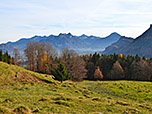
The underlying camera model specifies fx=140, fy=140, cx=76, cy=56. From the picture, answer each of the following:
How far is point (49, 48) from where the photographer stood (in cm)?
9800

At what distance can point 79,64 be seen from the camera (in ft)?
299

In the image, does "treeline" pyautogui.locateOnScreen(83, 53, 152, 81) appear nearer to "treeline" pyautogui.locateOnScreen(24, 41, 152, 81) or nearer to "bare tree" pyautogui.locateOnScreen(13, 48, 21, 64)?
"treeline" pyautogui.locateOnScreen(24, 41, 152, 81)

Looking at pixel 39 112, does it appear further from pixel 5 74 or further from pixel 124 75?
pixel 124 75

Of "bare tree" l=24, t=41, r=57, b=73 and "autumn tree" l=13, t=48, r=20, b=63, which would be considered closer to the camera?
"bare tree" l=24, t=41, r=57, b=73

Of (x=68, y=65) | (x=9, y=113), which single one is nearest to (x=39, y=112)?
(x=9, y=113)

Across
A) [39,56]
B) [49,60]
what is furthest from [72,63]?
[39,56]

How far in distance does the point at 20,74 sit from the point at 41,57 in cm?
5757

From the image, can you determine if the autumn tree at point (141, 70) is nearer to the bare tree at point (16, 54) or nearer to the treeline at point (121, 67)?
the treeline at point (121, 67)

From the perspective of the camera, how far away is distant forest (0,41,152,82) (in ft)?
299

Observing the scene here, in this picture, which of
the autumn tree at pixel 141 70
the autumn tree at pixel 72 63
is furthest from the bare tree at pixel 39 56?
the autumn tree at pixel 141 70

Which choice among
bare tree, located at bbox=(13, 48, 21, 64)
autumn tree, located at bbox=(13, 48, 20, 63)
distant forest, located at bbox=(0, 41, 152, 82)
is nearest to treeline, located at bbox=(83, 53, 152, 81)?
distant forest, located at bbox=(0, 41, 152, 82)

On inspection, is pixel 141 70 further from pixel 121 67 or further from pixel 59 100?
pixel 59 100

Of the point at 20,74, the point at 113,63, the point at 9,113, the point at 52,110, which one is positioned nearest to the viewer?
the point at 9,113

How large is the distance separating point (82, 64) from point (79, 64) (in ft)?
34.8
